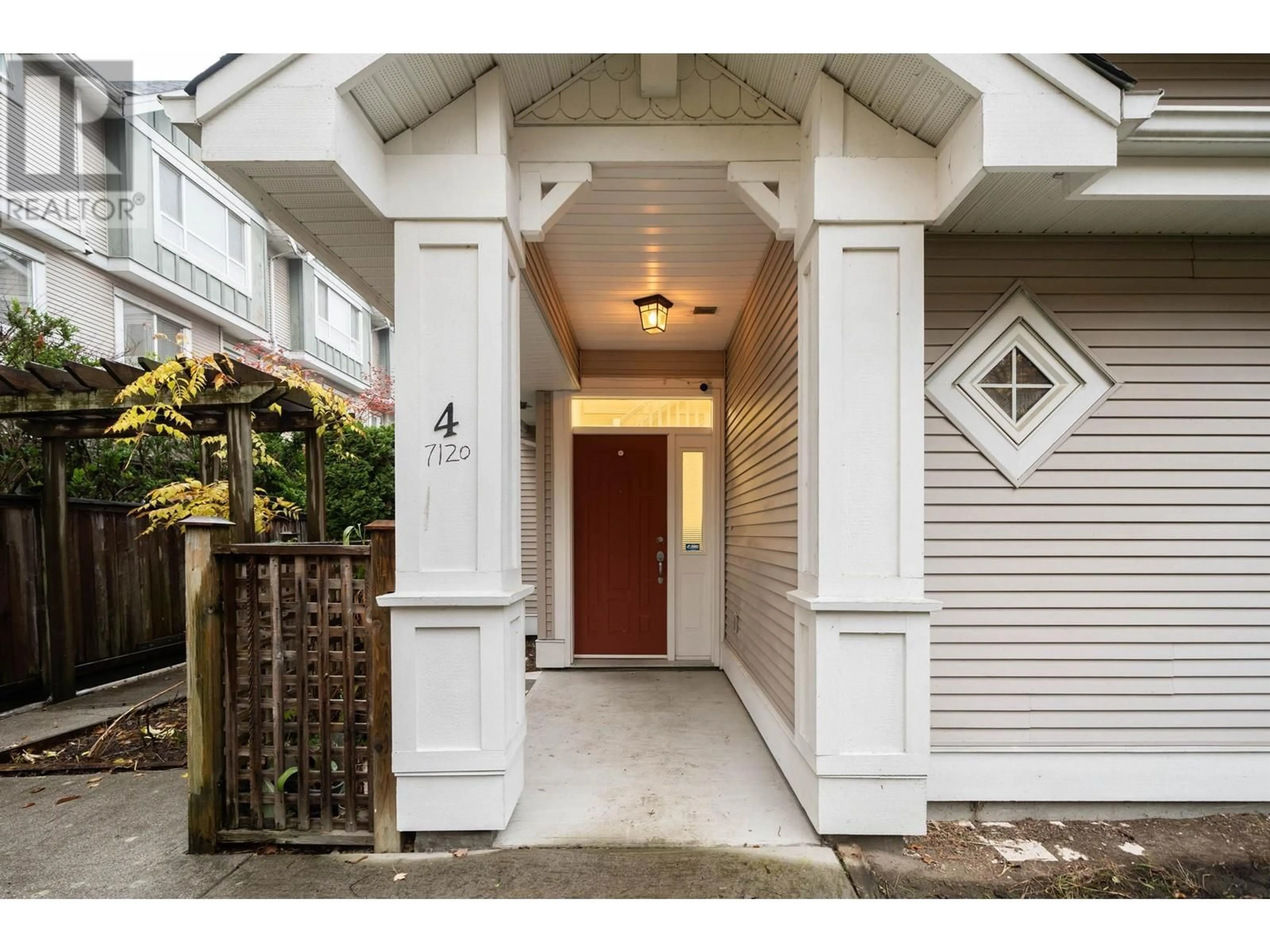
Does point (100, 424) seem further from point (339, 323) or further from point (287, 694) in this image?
point (339, 323)

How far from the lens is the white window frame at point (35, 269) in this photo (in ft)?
21.7

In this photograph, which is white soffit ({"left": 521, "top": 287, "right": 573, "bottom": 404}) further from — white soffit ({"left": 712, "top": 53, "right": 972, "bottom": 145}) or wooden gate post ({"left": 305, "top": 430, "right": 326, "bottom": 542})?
wooden gate post ({"left": 305, "top": 430, "right": 326, "bottom": 542})

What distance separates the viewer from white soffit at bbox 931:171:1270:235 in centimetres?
230

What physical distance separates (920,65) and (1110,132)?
0.67 meters

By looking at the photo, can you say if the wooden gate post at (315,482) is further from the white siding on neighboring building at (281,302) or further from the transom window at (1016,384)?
the white siding on neighboring building at (281,302)

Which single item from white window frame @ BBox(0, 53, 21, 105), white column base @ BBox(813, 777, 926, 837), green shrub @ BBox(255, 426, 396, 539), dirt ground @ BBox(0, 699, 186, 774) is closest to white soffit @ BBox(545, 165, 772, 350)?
white column base @ BBox(813, 777, 926, 837)

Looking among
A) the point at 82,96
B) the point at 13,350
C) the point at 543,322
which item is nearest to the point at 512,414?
the point at 543,322

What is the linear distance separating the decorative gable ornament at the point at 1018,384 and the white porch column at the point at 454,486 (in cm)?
189

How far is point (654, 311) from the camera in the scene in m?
4.04

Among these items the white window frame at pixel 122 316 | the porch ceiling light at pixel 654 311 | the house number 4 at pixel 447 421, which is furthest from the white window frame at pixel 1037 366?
the white window frame at pixel 122 316

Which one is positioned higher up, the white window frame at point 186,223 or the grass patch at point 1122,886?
the white window frame at point 186,223

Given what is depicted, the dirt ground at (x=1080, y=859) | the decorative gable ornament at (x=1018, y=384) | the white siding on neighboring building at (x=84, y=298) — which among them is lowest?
the dirt ground at (x=1080, y=859)

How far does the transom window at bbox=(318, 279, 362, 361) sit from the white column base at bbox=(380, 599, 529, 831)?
12.4m

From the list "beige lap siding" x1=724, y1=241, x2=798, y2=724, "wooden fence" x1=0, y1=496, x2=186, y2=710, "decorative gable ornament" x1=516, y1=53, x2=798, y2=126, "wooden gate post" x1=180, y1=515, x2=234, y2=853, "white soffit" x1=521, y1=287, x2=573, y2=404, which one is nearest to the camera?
"wooden gate post" x1=180, y1=515, x2=234, y2=853
